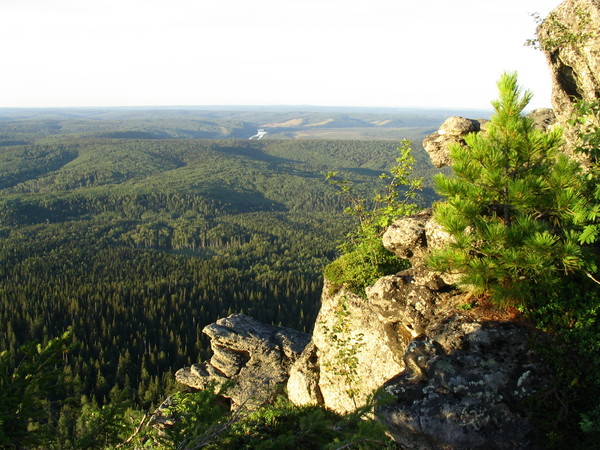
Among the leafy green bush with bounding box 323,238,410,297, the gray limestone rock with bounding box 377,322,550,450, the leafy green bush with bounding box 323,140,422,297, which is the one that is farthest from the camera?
the leafy green bush with bounding box 323,140,422,297

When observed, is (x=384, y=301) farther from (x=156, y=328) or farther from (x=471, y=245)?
(x=156, y=328)

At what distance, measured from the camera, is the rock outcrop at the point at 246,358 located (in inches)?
Answer: 1113

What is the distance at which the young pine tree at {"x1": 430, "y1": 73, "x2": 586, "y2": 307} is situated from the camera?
1012cm

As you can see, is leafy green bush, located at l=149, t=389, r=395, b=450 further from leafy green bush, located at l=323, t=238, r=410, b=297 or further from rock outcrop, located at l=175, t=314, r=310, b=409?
rock outcrop, located at l=175, t=314, r=310, b=409

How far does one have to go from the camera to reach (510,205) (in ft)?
35.6

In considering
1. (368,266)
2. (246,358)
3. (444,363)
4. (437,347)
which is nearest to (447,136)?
(368,266)

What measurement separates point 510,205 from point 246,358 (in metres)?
28.2

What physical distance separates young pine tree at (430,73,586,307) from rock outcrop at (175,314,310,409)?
1876 centimetres

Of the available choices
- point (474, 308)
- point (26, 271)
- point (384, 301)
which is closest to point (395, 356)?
point (384, 301)

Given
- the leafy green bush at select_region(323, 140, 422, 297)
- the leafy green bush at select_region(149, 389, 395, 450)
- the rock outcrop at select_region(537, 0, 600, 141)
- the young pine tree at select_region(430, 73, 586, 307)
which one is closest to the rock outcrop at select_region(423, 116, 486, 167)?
the leafy green bush at select_region(323, 140, 422, 297)

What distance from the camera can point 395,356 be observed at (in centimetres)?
1493

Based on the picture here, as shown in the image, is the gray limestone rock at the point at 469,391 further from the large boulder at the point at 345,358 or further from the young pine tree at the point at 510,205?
the large boulder at the point at 345,358

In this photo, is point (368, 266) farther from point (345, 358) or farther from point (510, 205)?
point (510, 205)

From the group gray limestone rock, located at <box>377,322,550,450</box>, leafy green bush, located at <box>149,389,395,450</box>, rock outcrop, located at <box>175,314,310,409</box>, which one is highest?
gray limestone rock, located at <box>377,322,550,450</box>
